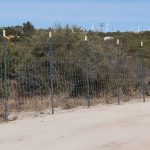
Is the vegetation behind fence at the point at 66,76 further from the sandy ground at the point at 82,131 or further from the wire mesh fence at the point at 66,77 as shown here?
the sandy ground at the point at 82,131

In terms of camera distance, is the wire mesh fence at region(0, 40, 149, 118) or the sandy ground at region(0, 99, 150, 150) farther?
the wire mesh fence at region(0, 40, 149, 118)

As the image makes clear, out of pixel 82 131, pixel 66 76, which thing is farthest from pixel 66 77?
pixel 82 131

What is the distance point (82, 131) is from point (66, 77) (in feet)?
22.9

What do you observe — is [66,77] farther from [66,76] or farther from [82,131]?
[82,131]

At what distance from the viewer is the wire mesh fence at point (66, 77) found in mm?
20750

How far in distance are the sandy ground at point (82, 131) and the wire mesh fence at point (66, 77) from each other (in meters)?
1.50

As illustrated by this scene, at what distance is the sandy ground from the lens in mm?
13375

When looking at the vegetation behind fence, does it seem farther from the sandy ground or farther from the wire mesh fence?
the sandy ground

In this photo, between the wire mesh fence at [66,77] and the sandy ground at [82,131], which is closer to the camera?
the sandy ground at [82,131]

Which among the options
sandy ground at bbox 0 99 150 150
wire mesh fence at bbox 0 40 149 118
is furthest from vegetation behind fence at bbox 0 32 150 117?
sandy ground at bbox 0 99 150 150

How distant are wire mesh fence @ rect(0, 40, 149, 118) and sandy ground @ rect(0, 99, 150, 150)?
4.92 ft

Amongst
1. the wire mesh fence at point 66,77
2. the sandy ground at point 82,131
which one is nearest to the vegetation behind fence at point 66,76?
the wire mesh fence at point 66,77

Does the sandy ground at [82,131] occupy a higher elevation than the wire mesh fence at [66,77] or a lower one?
lower

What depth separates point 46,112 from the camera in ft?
65.4
